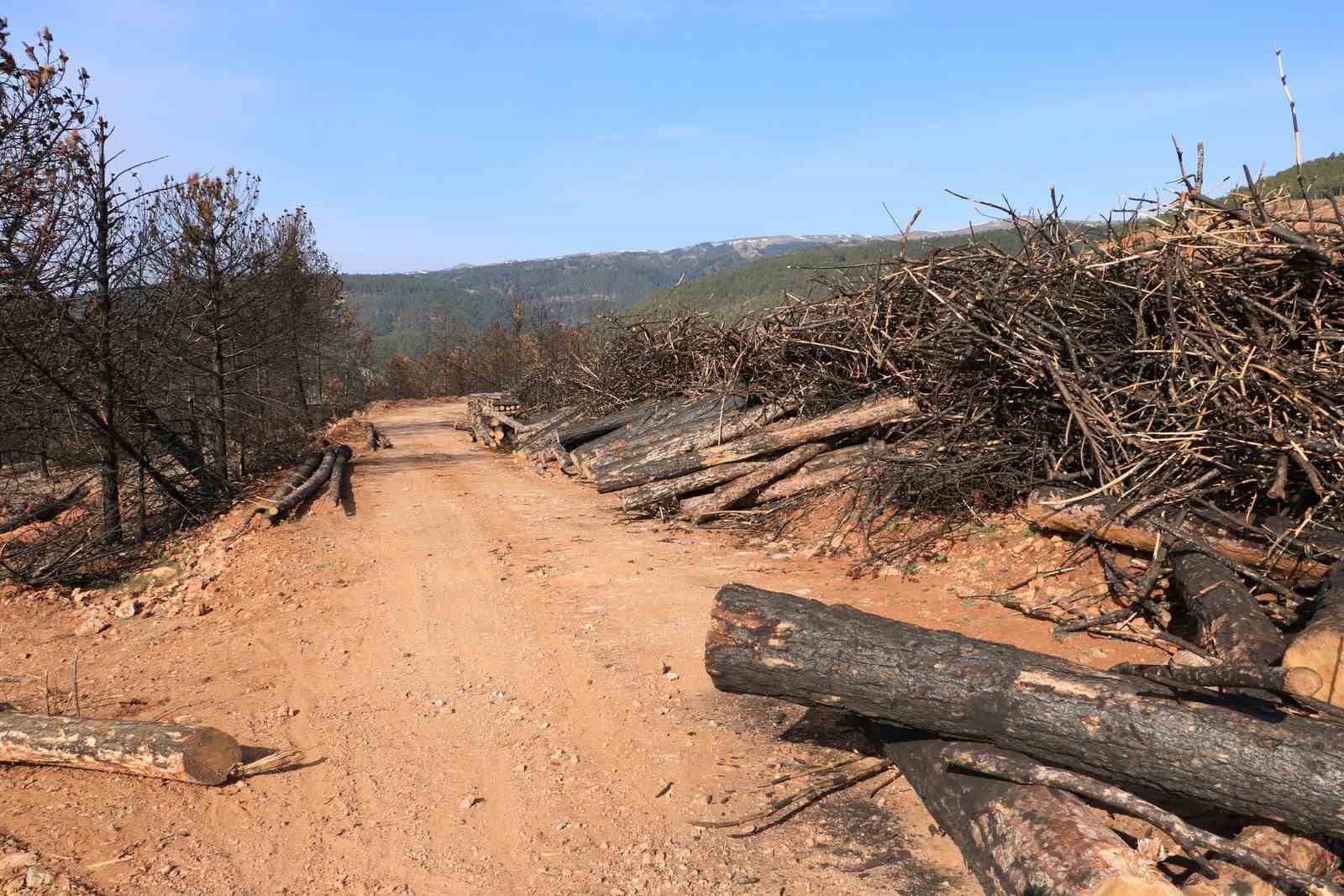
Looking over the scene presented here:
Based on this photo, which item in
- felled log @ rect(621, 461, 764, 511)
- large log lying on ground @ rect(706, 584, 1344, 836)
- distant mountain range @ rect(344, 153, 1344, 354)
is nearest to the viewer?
large log lying on ground @ rect(706, 584, 1344, 836)

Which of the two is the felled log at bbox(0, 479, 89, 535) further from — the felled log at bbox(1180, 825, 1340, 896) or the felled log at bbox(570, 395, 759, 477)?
the felled log at bbox(1180, 825, 1340, 896)

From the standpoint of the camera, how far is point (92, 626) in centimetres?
675

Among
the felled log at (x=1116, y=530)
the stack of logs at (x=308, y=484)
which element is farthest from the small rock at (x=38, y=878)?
the stack of logs at (x=308, y=484)

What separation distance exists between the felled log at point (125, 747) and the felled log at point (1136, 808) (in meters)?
3.54

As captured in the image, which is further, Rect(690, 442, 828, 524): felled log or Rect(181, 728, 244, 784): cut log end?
Rect(690, 442, 828, 524): felled log

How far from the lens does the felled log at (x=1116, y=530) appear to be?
4.93m

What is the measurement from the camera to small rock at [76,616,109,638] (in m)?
6.70

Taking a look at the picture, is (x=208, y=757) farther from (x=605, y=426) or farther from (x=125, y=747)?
(x=605, y=426)

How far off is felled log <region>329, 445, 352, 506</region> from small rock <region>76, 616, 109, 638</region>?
402 cm

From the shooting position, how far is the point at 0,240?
8047 millimetres

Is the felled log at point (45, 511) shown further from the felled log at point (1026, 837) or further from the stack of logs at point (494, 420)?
the felled log at point (1026, 837)

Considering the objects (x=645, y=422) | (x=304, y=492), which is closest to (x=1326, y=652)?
(x=645, y=422)

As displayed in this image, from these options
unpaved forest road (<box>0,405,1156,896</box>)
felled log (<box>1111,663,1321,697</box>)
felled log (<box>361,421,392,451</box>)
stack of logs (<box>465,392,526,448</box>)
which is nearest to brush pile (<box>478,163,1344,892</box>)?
felled log (<box>1111,663,1321,697</box>)

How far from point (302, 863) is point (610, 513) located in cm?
675
